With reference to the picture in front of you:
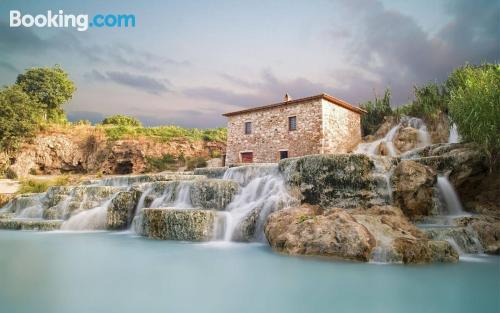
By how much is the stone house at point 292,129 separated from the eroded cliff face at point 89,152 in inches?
256

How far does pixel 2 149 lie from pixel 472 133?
89.5 feet

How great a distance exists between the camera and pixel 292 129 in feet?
66.8

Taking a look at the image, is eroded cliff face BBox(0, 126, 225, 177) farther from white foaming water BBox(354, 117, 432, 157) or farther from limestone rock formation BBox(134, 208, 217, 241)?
limestone rock formation BBox(134, 208, 217, 241)

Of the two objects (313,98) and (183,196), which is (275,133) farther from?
(183,196)

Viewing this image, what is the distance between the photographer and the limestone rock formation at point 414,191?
28.8 ft

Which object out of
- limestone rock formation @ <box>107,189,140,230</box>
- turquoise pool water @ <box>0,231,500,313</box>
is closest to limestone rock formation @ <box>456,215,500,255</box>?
turquoise pool water @ <box>0,231,500,313</box>

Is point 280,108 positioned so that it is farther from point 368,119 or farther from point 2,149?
point 2,149

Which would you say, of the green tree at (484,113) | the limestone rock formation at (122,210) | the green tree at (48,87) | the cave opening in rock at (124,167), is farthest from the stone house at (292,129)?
the green tree at (48,87)

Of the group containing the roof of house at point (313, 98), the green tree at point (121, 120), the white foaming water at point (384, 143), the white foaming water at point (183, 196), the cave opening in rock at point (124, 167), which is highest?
the green tree at point (121, 120)

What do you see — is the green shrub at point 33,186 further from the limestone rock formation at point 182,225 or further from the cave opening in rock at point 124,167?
the limestone rock formation at point 182,225

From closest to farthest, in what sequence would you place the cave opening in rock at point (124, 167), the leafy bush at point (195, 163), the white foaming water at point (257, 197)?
the white foaming water at point (257, 197) → the leafy bush at point (195, 163) → the cave opening in rock at point (124, 167)

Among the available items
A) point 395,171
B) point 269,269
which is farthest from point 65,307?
point 395,171

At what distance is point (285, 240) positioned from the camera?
20.8ft

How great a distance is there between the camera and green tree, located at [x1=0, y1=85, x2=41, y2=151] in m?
21.8
